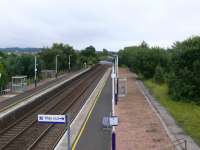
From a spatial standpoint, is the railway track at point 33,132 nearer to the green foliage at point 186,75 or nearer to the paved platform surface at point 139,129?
the paved platform surface at point 139,129

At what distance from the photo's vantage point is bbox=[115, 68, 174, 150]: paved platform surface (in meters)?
22.4

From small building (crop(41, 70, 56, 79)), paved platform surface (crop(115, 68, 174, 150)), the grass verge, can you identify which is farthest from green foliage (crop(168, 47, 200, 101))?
small building (crop(41, 70, 56, 79))

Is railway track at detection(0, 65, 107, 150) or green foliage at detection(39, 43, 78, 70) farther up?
green foliage at detection(39, 43, 78, 70)

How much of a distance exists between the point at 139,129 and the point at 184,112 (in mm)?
10677

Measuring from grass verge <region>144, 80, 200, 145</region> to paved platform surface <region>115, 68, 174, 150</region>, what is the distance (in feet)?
5.25

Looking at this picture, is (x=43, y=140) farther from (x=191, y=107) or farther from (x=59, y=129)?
(x=191, y=107)

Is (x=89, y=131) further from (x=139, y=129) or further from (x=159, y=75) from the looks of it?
(x=159, y=75)

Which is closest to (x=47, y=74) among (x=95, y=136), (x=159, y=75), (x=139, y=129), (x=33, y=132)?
(x=159, y=75)

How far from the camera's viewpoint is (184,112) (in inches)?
1452

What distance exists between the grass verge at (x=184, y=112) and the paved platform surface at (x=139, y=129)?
160 centimetres

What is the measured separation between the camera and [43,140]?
24422 mm

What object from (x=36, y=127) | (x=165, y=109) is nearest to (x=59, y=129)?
(x=36, y=127)

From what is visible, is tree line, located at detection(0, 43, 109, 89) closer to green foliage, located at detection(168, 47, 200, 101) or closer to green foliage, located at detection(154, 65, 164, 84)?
green foliage, located at detection(168, 47, 200, 101)

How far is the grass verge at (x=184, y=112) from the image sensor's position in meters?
27.6
